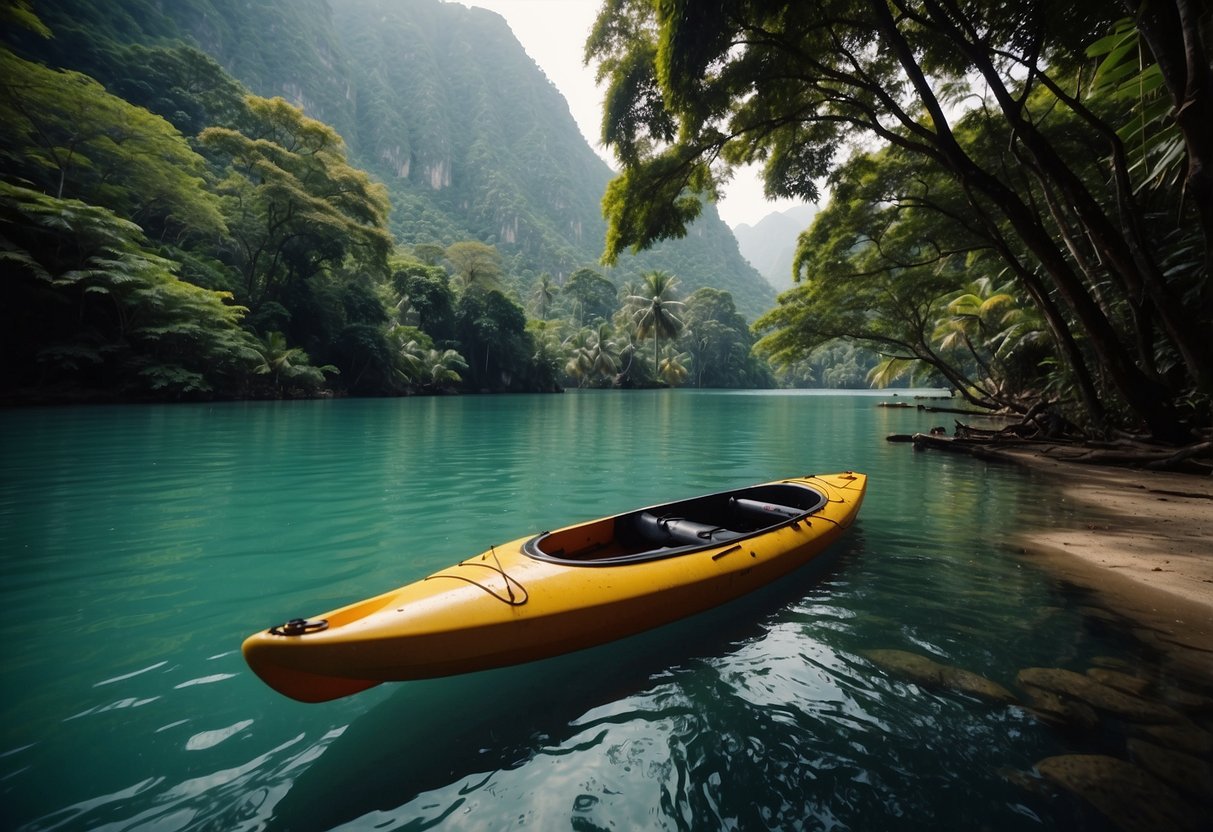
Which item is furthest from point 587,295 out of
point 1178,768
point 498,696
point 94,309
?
point 1178,768

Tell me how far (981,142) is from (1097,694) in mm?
10530

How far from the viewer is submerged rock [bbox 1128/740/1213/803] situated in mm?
2166

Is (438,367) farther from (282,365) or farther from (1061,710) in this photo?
(1061,710)

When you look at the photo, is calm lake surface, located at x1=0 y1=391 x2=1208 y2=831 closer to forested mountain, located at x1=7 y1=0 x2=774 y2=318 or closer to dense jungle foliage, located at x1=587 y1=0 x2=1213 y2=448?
dense jungle foliage, located at x1=587 y1=0 x2=1213 y2=448

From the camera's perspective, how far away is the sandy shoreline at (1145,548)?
3.80m

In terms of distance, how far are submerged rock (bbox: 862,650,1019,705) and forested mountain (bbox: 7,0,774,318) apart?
53.7m

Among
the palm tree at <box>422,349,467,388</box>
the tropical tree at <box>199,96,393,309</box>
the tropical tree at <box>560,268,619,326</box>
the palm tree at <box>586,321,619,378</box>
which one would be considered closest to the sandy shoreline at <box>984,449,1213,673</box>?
the tropical tree at <box>199,96,393,309</box>

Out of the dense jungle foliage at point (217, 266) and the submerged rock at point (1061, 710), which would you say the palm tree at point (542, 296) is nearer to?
the dense jungle foliage at point (217, 266)

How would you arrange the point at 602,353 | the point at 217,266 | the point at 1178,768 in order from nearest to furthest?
the point at 1178,768 → the point at 217,266 → the point at 602,353

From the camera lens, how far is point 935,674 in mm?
3068

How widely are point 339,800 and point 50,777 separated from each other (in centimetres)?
123

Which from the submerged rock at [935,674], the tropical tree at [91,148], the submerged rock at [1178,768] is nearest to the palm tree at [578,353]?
the tropical tree at [91,148]

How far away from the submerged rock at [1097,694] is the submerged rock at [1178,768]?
0.26 m

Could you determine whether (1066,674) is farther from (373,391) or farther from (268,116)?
(268,116)
